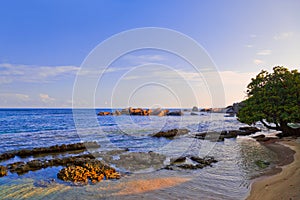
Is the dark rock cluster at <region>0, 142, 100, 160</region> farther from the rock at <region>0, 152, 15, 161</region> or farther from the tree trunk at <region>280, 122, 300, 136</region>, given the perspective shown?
the tree trunk at <region>280, 122, 300, 136</region>

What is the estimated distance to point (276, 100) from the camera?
23344 millimetres

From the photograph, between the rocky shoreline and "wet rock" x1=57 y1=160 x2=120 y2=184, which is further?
the rocky shoreline

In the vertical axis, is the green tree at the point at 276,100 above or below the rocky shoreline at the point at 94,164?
above

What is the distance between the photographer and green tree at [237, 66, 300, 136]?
22.1 metres

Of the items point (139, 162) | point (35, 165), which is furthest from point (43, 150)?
point (139, 162)

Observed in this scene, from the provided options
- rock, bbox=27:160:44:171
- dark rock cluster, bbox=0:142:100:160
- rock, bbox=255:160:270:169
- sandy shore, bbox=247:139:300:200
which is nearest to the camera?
sandy shore, bbox=247:139:300:200

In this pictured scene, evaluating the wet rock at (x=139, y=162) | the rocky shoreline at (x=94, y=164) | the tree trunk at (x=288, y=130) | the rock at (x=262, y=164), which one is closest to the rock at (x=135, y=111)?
the tree trunk at (x=288, y=130)

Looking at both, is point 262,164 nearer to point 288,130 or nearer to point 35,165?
point 288,130

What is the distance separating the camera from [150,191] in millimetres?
10047

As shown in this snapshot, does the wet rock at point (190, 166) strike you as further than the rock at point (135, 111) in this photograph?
No

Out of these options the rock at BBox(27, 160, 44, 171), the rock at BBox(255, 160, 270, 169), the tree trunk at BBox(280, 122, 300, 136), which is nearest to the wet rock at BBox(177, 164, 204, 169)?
the rock at BBox(255, 160, 270, 169)

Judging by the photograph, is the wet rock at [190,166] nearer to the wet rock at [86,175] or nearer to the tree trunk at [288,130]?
the wet rock at [86,175]

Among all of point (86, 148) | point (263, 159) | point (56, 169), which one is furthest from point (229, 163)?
point (86, 148)

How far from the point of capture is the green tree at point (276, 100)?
2214 cm
